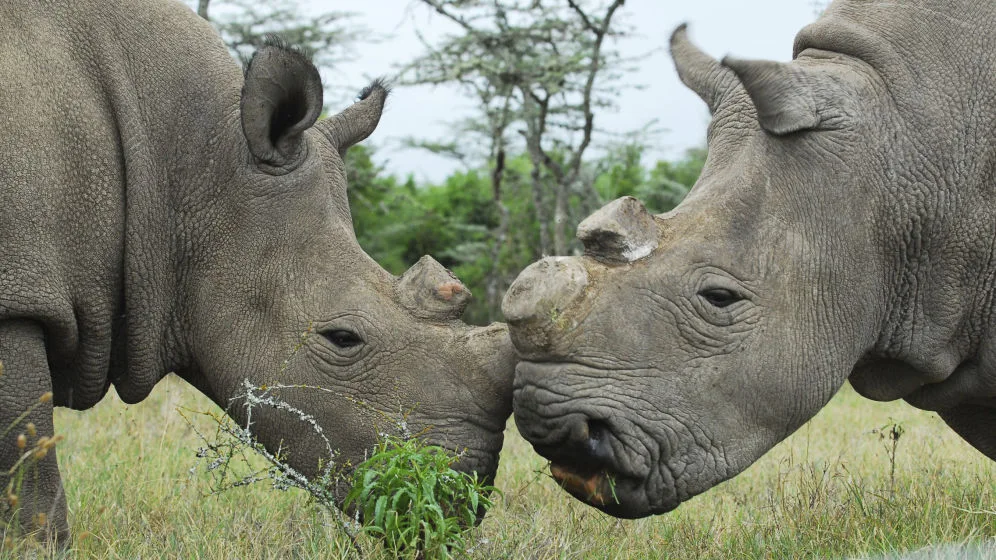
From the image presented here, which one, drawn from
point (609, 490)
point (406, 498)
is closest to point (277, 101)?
point (406, 498)

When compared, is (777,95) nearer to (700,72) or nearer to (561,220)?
(700,72)

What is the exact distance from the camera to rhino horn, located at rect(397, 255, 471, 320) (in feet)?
17.5

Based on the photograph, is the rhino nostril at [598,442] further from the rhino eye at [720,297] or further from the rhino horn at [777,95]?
the rhino horn at [777,95]

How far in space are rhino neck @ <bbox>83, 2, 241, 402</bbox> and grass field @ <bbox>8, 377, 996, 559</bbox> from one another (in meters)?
0.69

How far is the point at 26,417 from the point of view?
4.84m

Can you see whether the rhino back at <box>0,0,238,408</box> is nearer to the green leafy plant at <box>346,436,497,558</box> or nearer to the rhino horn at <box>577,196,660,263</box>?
the green leafy plant at <box>346,436,497,558</box>

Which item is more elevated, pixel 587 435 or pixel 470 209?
pixel 470 209

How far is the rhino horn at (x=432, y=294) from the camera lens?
5324 mm

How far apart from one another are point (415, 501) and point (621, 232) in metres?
1.20

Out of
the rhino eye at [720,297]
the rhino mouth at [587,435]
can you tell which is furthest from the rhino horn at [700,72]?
the rhino mouth at [587,435]

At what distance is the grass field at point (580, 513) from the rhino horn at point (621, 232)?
894 millimetres

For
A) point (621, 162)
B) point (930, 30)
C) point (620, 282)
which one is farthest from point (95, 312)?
point (621, 162)

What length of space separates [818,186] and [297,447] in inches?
94.1

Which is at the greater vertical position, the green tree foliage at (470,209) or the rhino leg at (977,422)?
the green tree foliage at (470,209)
